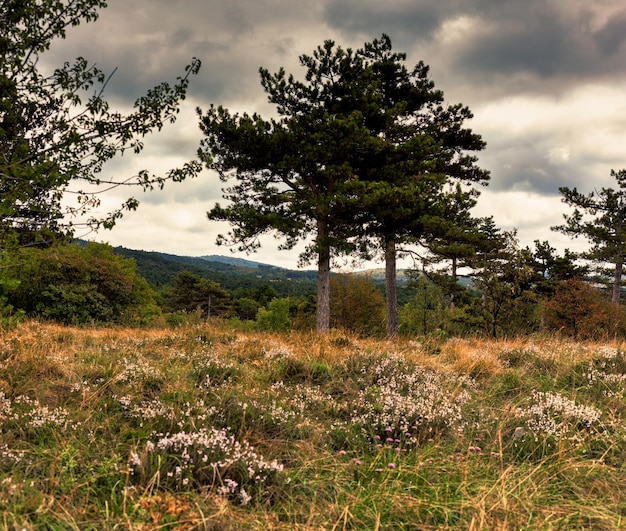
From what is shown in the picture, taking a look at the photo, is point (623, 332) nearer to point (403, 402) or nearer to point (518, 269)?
point (518, 269)

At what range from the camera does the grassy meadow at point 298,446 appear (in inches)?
103

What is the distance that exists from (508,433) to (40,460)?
15.4 ft

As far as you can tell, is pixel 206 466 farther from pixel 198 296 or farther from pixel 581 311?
pixel 198 296

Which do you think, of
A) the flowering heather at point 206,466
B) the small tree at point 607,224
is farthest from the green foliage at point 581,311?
the flowering heather at point 206,466

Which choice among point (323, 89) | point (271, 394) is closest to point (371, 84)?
point (323, 89)

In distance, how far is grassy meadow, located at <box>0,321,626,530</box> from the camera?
2611 millimetres

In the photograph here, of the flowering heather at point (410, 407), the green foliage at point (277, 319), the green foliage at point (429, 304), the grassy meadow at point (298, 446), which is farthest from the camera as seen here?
the green foliage at point (277, 319)

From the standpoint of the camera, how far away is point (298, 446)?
3.74 metres

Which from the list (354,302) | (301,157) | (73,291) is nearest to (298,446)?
(301,157)

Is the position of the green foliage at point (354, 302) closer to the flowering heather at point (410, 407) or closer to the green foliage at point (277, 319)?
the green foliage at point (277, 319)

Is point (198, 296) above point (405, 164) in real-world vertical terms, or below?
below

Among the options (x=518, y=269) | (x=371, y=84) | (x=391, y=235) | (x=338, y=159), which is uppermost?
(x=371, y=84)

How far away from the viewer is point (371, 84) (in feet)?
44.9

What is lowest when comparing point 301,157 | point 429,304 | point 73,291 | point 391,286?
point 429,304
